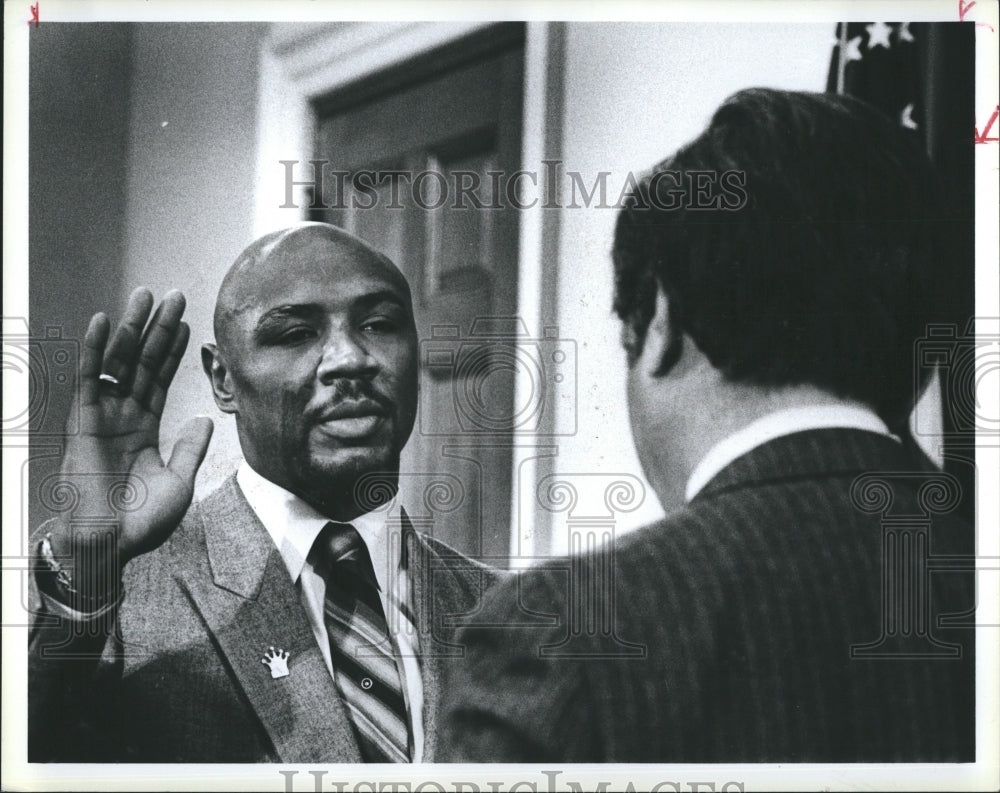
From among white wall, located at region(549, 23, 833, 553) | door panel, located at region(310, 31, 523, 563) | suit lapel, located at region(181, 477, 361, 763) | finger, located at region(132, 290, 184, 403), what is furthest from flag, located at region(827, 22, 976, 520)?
finger, located at region(132, 290, 184, 403)

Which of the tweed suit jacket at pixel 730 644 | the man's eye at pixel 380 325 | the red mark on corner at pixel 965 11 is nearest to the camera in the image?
the tweed suit jacket at pixel 730 644

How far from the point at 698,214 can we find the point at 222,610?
1807mm

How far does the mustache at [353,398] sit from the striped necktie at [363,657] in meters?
0.39

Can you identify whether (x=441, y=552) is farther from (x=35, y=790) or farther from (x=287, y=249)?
(x=35, y=790)

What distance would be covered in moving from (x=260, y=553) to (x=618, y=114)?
1671mm

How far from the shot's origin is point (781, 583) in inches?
126

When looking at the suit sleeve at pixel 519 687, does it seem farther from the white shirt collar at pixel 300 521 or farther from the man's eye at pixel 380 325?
the man's eye at pixel 380 325

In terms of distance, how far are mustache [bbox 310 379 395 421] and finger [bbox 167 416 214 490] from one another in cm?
34

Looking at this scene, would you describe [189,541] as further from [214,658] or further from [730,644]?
[730,644]

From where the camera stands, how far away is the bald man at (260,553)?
3.24m

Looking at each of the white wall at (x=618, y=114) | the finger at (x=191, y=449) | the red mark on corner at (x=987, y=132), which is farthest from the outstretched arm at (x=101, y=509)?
the red mark on corner at (x=987, y=132)

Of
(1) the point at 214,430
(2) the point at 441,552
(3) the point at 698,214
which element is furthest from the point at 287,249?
(3) the point at 698,214

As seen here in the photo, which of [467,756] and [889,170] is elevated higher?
[889,170]

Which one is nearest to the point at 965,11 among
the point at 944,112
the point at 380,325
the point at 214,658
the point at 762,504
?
the point at 944,112
